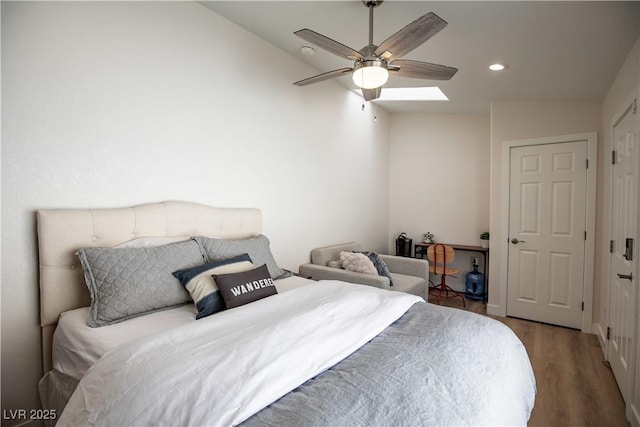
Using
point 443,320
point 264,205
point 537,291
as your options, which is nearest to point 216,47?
point 264,205

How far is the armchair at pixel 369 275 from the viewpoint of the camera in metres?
3.15

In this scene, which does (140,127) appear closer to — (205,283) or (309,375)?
(205,283)

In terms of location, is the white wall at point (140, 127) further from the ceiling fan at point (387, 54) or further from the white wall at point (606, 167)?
the white wall at point (606, 167)

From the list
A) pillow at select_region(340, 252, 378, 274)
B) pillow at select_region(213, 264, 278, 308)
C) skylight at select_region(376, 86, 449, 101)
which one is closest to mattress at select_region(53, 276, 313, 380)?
pillow at select_region(213, 264, 278, 308)

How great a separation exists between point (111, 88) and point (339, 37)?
1698 mm

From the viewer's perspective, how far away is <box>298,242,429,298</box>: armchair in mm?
3146

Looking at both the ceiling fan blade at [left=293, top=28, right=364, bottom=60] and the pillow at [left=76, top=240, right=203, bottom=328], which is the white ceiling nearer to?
the ceiling fan blade at [left=293, top=28, right=364, bottom=60]

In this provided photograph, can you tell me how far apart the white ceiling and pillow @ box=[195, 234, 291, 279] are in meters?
1.73

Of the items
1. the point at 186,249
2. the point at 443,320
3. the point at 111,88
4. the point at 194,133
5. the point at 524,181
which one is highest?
the point at 111,88

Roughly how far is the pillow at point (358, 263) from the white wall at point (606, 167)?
204cm

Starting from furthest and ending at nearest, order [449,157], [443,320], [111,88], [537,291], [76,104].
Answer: [449,157] → [537,291] → [111,88] → [76,104] → [443,320]

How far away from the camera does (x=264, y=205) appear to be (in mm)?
3059

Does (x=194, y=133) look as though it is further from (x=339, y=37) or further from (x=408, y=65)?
(x=408, y=65)

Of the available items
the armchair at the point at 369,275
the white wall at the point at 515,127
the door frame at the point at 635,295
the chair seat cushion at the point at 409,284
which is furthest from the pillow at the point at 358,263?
the door frame at the point at 635,295
